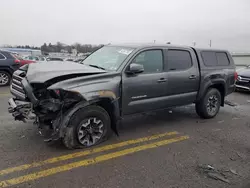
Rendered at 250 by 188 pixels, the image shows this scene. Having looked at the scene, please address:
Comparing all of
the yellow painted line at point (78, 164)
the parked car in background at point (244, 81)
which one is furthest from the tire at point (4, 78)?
the parked car in background at point (244, 81)

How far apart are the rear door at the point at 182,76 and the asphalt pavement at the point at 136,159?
691mm

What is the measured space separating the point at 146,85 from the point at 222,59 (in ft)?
9.46

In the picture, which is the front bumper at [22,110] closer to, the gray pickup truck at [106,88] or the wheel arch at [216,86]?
the gray pickup truck at [106,88]

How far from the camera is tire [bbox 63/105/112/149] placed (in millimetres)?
3631

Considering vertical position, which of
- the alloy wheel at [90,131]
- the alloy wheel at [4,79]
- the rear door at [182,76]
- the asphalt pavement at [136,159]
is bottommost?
the asphalt pavement at [136,159]

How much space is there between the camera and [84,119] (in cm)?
373

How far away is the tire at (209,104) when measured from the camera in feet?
18.7

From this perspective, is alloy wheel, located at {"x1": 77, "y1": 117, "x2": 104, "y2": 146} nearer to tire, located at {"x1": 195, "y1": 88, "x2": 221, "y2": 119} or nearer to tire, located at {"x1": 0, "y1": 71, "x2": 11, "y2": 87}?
tire, located at {"x1": 195, "y1": 88, "x2": 221, "y2": 119}

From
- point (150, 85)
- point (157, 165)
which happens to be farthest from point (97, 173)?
point (150, 85)

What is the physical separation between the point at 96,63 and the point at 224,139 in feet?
10.0

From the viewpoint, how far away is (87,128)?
3812mm

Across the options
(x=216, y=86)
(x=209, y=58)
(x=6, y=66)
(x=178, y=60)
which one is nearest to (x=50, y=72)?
(x=178, y=60)

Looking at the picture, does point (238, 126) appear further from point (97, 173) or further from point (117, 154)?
point (97, 173)

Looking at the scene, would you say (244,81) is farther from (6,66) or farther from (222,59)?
→ (6,66)
